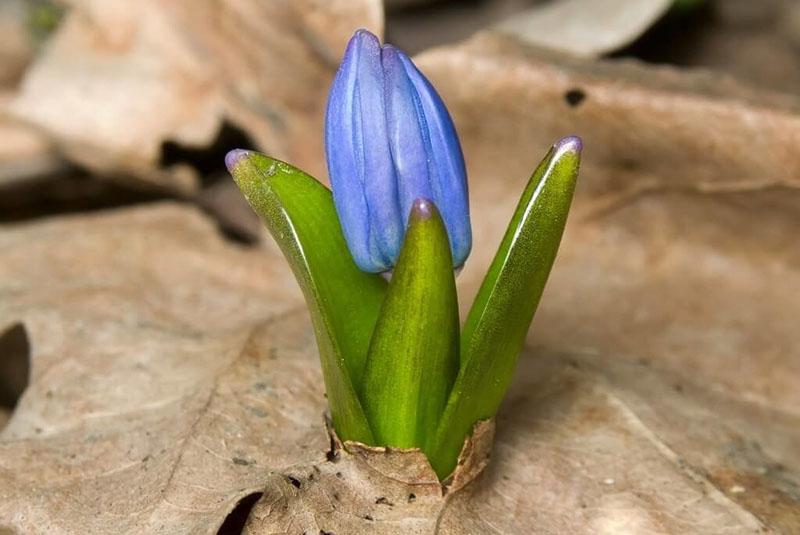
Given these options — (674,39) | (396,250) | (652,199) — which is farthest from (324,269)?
(674,39)

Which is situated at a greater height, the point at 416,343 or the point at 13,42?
the point at 416,343

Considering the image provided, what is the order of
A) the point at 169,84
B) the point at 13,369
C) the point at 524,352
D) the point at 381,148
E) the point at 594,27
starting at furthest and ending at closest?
the point at 169,84 → the point at 594,27 → the point at 13,369 → the point at 524,352 → the point at 381,148

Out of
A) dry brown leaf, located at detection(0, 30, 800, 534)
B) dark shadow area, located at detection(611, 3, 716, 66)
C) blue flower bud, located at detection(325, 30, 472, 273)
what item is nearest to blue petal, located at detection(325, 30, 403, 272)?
blue flower bud, located at detection(325, 30, 472, 273)

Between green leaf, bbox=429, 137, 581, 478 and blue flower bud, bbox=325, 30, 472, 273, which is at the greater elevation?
blue flower bud, bbox=325, 30, 472, 273

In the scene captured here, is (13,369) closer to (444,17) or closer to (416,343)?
(416,343)

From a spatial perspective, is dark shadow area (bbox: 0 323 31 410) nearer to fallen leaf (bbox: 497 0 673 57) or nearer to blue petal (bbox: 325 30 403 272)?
blue petal (bbox: 325 30 403 272)

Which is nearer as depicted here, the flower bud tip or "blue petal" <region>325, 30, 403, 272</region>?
the flower bud tip
